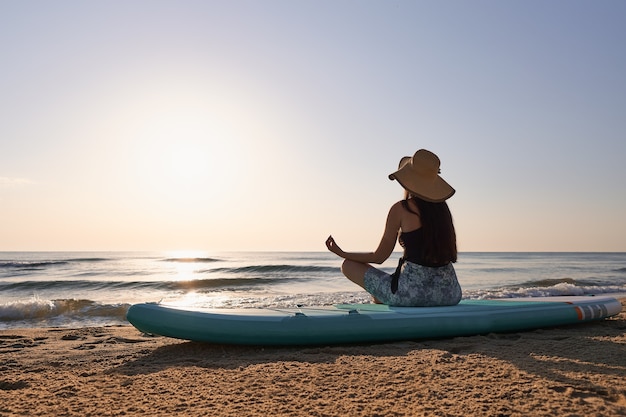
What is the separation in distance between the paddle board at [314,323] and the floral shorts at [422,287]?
0.12m

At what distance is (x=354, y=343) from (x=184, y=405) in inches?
64.0

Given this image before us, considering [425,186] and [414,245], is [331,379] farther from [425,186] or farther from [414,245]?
[425,186]

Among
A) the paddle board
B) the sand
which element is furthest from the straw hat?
the sand

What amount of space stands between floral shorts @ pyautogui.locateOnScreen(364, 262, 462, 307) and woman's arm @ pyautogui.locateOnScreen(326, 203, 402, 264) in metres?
0.18

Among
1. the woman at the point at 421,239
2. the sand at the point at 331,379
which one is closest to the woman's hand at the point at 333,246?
the woman at the point at 421,239

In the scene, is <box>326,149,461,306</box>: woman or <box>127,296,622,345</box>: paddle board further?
<box>326,149,461,306</box>: woman

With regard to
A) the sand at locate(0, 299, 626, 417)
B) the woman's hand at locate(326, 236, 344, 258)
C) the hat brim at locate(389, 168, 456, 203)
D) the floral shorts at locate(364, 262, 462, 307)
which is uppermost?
the hat brim at locate(389, 168, 456, 203)

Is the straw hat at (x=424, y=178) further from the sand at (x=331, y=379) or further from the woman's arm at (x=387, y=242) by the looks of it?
the sand at (x=331, y=379)

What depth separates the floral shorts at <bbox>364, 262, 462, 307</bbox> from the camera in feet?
11.8

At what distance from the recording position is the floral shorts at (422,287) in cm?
359

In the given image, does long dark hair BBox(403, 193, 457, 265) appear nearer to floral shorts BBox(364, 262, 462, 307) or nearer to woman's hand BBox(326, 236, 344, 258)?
floral shorts BBox(364, 262, 462, 307)

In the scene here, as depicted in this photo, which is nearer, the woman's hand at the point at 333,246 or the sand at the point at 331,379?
the sand at the point at 331,379

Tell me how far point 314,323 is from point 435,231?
1136 mm

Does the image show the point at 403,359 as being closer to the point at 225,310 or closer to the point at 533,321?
the point at 225,310
